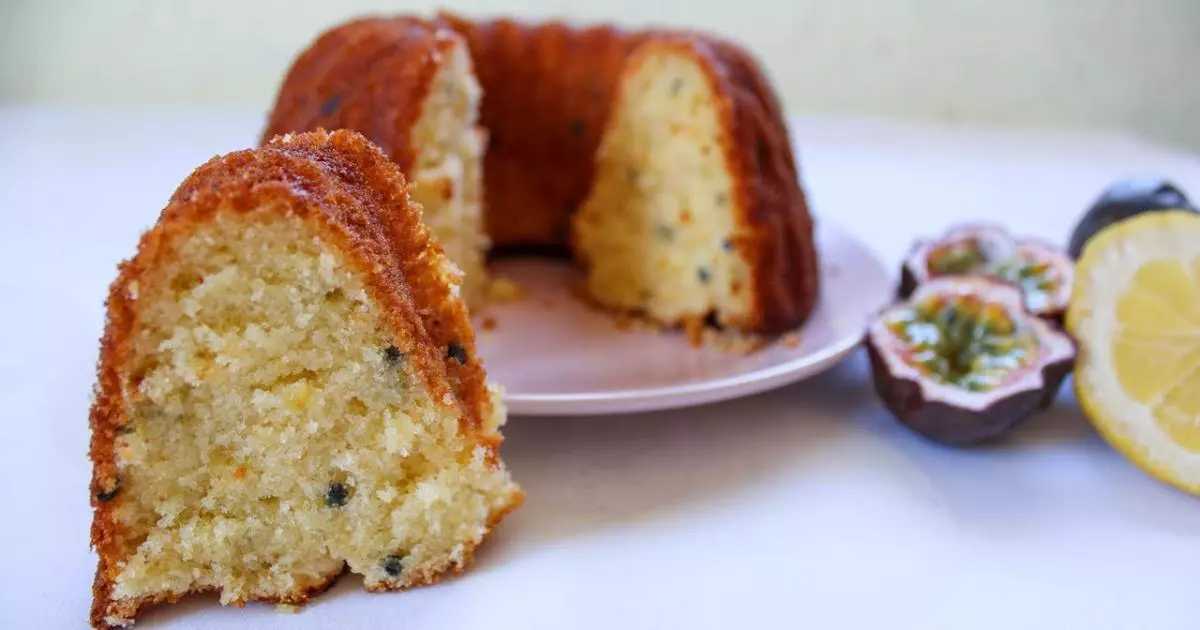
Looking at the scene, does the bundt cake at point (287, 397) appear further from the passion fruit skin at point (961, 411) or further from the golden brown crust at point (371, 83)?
the passion fruit skin at point (961, 411)

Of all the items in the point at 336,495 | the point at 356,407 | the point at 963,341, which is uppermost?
the point at 356,407

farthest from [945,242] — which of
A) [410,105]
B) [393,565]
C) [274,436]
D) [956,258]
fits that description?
[274,436]

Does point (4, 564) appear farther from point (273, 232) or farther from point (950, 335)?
point (950, 335)

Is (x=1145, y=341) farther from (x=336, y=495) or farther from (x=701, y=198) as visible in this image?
(x=336, y=495)

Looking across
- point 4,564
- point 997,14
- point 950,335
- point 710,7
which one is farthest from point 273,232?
point 997,14

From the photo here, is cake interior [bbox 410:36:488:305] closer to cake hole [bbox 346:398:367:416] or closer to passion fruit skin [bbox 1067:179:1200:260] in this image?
cake hole [bbox 346:398:367:416]

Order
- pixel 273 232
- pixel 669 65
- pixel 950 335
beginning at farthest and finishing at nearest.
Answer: pixel 669 65 → pixel 950 335 → pixel 273 232
